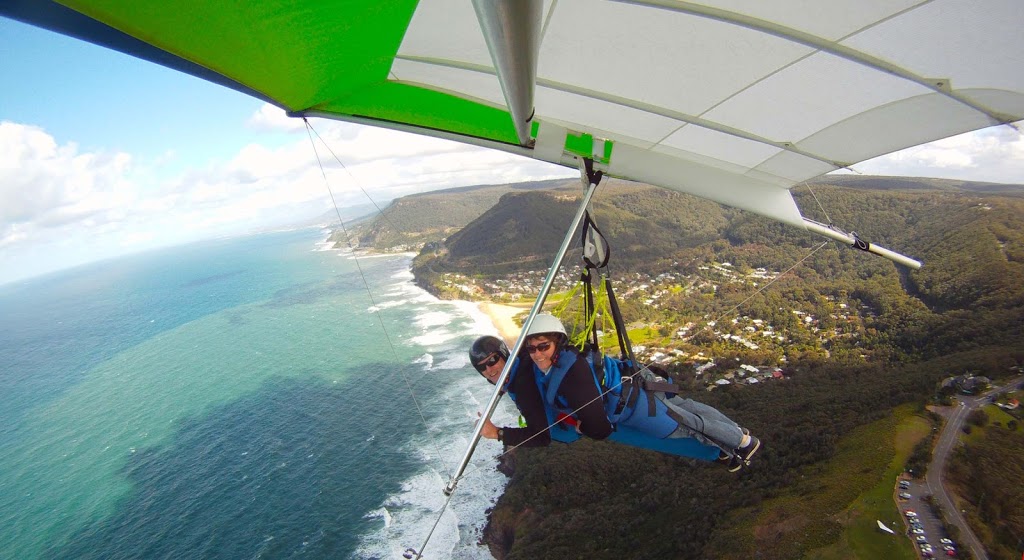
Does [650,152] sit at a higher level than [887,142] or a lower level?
higher

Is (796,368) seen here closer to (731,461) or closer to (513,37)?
(731,461)

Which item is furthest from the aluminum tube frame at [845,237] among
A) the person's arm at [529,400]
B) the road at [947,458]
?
the road at [947,458]

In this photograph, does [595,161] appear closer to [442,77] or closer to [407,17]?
[442,77]

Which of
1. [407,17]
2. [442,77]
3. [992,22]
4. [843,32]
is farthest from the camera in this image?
[442,77]

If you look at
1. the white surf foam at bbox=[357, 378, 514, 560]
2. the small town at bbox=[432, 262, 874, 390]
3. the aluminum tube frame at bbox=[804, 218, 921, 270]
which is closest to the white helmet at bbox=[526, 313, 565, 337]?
the aluminum tube frame at bbox=[804, 218, 921, 270]

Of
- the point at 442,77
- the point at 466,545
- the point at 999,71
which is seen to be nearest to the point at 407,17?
the point at 442,77

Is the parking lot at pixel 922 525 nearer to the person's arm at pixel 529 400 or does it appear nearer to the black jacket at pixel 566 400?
the black jacket at pixel 566 400
